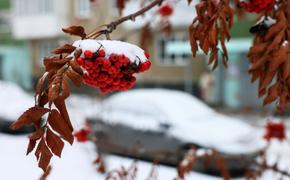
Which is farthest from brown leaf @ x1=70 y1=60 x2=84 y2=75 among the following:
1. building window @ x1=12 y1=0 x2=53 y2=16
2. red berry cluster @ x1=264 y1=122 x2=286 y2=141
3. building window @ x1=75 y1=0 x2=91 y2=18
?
building window @ x1=12 y1=0 x2=53 y2=16

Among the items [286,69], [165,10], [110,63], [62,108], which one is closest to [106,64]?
[110,63]

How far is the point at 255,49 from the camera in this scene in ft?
3.77

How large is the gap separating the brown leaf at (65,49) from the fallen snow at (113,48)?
1cm

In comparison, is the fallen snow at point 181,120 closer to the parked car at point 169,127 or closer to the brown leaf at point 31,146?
the parked car at point 169,127

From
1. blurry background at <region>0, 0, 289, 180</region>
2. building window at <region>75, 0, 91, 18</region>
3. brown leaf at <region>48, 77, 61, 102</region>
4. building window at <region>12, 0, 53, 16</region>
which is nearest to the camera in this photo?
brown leaf at <region>48, 77, 61, 102</region>

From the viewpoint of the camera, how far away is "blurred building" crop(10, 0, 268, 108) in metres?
15.1

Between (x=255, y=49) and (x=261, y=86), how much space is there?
10cm

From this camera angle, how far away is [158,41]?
61.3 feet

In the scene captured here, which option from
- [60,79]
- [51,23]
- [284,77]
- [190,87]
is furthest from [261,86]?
[51,23]

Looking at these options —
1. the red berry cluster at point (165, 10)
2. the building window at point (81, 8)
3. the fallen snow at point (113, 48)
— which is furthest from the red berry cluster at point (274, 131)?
the building window at point (81, 8)

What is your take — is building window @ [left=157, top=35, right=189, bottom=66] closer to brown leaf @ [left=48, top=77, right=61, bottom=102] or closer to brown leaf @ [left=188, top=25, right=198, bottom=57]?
brown leaf @ [left=188, top=25, right=198, bottom=57]

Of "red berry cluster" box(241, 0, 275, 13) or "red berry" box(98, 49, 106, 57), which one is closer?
"red berry" box(98, 49, 106, 57)

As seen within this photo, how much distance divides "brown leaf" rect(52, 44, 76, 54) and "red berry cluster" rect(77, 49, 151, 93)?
3 cm

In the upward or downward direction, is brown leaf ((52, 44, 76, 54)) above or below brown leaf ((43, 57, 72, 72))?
above
